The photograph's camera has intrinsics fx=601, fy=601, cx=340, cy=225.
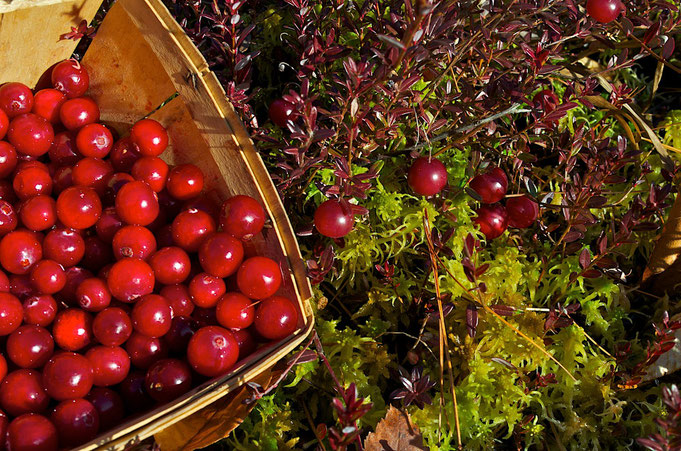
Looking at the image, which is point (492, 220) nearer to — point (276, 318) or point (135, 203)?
point (276, 318)

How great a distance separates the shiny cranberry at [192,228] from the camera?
1812 mm

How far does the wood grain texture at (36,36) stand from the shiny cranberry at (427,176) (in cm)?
122

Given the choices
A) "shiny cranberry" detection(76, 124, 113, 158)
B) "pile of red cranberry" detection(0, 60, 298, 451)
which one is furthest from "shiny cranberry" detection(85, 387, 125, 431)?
"shiny cranberry" detection(76, 124, 113, 158)

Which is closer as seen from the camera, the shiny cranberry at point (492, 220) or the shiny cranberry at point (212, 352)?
the shiny cranberry at point (212, 352)

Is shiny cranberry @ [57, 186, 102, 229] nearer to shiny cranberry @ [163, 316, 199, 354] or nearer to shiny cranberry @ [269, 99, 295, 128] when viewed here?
shiny cranberry @ [163, 316, 199, 354]

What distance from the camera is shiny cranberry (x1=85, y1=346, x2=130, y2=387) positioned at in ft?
5.41

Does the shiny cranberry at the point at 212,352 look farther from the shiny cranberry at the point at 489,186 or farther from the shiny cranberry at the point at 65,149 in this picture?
the shiny cranberry at the point at 489,186

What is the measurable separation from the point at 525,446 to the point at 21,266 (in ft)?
5.46

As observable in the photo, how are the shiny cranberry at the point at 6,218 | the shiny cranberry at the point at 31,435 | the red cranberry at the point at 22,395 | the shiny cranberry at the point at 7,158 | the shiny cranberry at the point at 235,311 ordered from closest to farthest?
the shiny cranberry at the point at 31,435 < the red cranberry at the point at 22,395 < the shiny cranberry at the point at 235,311 < the shiny cranberry at the point at 6,218 < the shiny cranberry at the point at 7,158

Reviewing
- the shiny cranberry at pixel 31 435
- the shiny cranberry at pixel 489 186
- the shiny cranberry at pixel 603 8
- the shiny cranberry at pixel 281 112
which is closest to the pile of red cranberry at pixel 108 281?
the shiny cranberry at pixel 31 435

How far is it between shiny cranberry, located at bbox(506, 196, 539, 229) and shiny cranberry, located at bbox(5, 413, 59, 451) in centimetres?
154

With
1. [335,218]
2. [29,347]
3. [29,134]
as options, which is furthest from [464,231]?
[29,134]

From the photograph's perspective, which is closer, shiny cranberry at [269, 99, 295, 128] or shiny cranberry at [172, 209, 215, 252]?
shiny cranberry at [172, 209, 215, 252]

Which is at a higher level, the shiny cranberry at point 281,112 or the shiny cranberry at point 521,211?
the shiny cranberry at point 281,112
